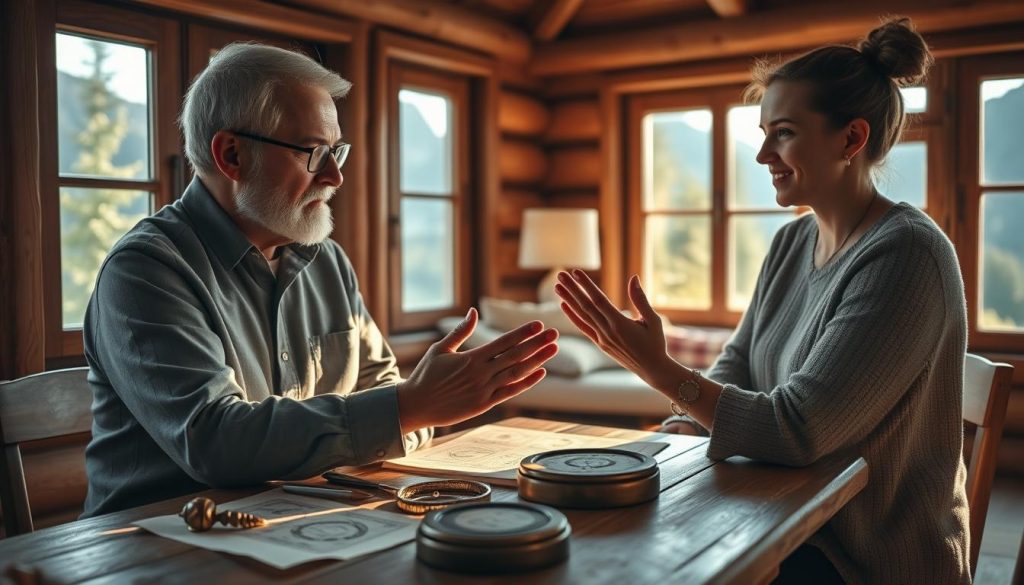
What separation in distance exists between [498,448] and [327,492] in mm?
471

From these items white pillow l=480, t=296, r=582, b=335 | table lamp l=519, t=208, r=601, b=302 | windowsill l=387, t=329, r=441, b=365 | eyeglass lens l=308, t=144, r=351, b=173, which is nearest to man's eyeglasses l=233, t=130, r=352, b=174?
eyeglass lens l=308, t=144, r=351, b=173

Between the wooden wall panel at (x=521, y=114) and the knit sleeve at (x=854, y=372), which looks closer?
the knit sleeve at (x=854, y=372)

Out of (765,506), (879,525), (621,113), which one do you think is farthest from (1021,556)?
(621,113)

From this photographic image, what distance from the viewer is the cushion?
198 inches

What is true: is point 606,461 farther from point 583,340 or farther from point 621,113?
point 621,113

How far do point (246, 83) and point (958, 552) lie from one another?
71.4 inches

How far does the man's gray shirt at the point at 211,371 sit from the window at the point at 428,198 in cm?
305

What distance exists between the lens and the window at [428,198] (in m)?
5.25

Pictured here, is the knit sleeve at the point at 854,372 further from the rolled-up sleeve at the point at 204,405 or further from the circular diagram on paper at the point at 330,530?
the circular diagram on paper at the point at 330,530

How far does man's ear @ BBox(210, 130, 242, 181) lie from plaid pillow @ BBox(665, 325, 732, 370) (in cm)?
340

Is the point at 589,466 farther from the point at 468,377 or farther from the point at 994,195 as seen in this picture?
the point at 994,195

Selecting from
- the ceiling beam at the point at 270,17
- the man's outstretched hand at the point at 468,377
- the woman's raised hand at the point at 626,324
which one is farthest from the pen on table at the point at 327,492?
the ceiling beam at the point at 270,17

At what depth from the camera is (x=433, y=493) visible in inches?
60.6

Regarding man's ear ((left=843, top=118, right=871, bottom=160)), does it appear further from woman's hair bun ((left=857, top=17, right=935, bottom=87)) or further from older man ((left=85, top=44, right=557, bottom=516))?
older man ((left=85, top=44, right=557, bottom=516))
